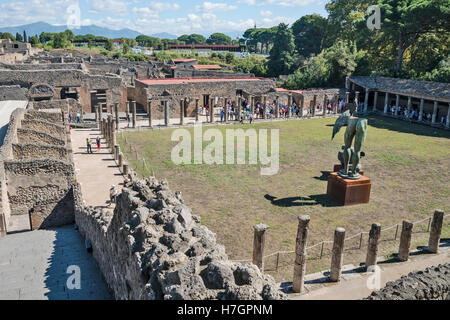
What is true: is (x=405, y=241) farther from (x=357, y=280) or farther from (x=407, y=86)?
(x=407, y=86)

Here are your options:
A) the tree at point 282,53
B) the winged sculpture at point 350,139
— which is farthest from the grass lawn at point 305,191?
the tree at point 282,53

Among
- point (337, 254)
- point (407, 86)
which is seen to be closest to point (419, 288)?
point (337, 254)

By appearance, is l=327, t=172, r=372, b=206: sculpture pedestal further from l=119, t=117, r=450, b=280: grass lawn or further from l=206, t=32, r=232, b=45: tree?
l=206, t=32, r=232, b=45: tree

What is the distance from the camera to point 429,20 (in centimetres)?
3456

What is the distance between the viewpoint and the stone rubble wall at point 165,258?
501cm

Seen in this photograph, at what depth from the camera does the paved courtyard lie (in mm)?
8938

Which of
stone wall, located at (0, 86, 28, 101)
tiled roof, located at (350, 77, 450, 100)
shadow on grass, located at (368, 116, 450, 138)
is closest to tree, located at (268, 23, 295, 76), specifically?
tiled roof, located at (350, 77, 450, 100)

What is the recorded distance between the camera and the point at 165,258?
18.7ft

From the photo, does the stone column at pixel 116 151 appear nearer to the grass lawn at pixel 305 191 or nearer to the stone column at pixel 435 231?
the grass lawn at pixel 305 191

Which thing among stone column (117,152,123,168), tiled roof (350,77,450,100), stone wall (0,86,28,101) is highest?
tiled roof (350,77,450,100)

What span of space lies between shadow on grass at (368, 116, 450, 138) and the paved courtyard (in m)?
24.1

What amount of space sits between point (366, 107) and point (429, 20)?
9139 millimetres

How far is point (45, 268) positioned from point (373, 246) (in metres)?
8.73

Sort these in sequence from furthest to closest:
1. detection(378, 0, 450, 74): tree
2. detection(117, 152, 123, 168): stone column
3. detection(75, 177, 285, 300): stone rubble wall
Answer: detection(378, 0, 450, 74): tree, detection(117, 152, 123, 168): stone column, detection(75, 177, 285, 300): stone rubble wall
